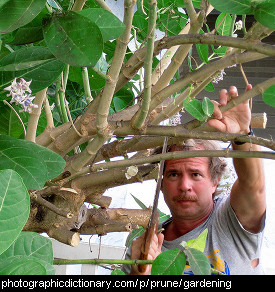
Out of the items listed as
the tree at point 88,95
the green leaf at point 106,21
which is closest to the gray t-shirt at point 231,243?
the tree at point 88,95

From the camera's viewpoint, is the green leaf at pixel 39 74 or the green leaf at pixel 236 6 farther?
the green leaf at pixel 39 74

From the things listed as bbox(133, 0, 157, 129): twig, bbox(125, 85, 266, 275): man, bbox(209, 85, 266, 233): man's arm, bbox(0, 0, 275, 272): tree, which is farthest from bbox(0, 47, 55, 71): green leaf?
bbox(125, 85, 266, 275): man

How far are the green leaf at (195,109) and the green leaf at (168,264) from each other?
0.17m

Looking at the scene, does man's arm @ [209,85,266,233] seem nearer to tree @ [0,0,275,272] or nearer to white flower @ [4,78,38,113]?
tree @ [0,0,275,272]

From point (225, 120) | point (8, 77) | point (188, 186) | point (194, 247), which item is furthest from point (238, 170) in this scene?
point (8, 77)

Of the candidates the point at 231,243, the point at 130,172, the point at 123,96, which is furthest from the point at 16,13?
the point at 231,243

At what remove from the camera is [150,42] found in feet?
1.39

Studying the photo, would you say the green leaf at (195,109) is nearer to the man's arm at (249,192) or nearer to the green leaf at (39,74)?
the green leaf at (39,74)

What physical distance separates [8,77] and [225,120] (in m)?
0.35

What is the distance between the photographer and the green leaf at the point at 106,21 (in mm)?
475

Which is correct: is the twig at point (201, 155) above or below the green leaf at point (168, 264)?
above

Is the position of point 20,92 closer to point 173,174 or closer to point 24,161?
point 24,161
